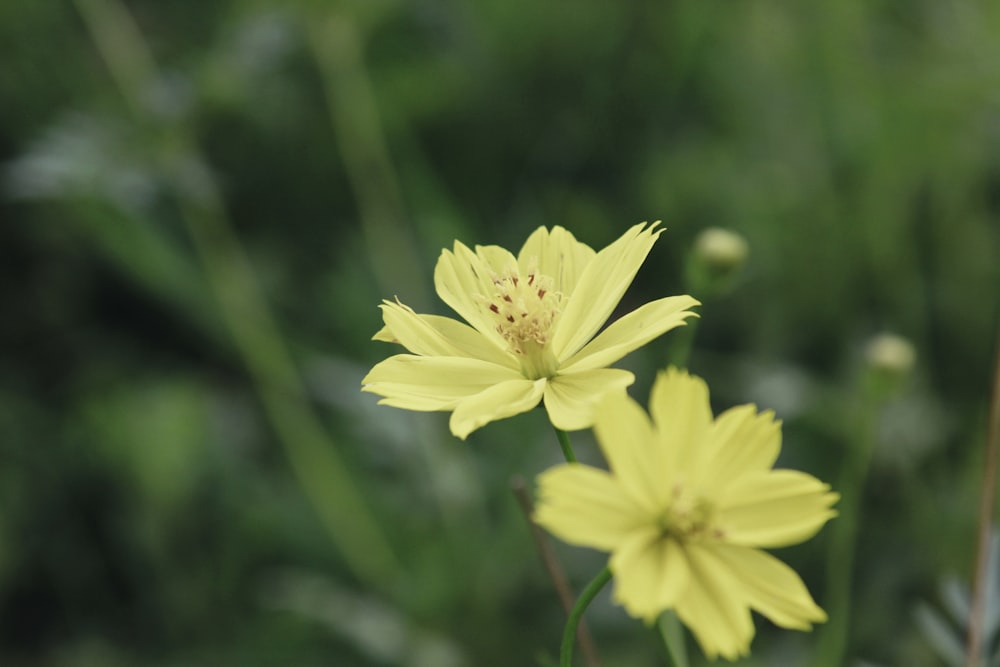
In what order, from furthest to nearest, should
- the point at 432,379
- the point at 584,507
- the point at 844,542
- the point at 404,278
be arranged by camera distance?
the point at 404,278 < the point at 844,542 < the point at 432,379 < the point at 584,507

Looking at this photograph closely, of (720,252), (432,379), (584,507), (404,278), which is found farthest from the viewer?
(404,278)

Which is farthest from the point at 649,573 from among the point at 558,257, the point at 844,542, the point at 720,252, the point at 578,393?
the point at 844,542

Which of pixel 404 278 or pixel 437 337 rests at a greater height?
pixel 404 278

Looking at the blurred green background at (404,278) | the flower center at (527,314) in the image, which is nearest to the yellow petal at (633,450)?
the flower center at (527,314)

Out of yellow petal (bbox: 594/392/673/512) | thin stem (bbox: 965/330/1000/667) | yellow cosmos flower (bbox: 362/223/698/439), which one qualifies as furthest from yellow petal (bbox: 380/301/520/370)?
thin stem (bbox: 965/330/1000/667)

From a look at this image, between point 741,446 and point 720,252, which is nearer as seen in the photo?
point 741,446

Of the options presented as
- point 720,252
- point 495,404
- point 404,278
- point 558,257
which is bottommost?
point 495,404

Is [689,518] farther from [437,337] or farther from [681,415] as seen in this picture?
[437,337]
